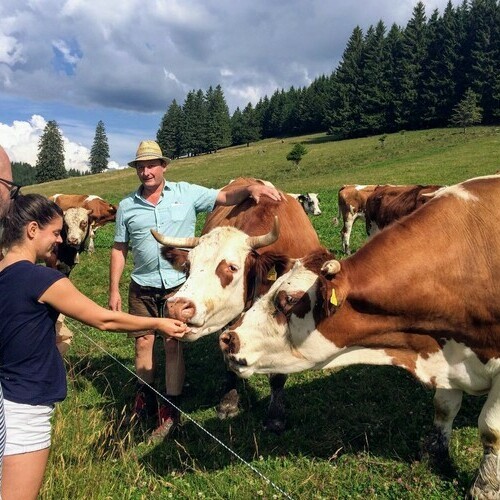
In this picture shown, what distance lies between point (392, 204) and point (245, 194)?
5.47m

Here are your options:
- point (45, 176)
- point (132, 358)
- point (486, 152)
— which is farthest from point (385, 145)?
point (45, 176)

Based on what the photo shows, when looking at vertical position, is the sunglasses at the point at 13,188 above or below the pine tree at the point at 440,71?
below

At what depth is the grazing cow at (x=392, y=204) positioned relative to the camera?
29.7ft

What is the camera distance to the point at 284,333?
3.83 metres

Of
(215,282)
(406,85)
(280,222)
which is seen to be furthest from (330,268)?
(406,85)

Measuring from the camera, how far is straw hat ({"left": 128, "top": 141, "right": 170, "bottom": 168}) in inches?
196

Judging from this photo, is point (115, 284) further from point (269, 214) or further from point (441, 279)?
point (441, 279)

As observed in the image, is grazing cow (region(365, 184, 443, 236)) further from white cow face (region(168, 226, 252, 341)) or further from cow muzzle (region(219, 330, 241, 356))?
cow muzzle (region(219, 330, 241, 356))

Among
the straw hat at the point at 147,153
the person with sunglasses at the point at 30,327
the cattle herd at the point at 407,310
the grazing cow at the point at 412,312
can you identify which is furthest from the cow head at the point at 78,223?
the person with sunglasses at the point at 30,327

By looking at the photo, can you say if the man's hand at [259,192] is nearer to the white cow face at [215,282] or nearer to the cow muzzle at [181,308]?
the white cow face at [215,282]

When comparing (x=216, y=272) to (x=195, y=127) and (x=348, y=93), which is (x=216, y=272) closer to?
(x=348, y=93)

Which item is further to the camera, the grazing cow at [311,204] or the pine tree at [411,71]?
the pine tree at [411,71]

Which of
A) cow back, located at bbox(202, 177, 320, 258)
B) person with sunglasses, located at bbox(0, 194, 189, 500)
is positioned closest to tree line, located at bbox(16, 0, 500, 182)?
cow back, located at bbox(202, 177, 320, 258)

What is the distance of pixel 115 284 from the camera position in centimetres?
532
